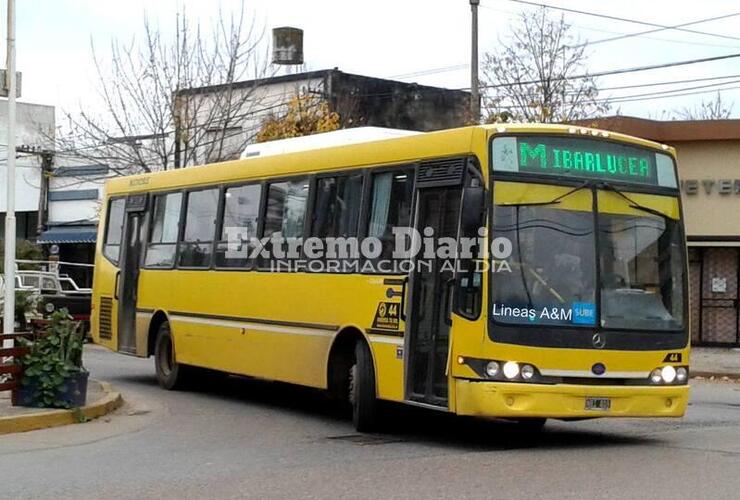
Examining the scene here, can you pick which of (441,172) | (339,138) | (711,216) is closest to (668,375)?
(441,172)

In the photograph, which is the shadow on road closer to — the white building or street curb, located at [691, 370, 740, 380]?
street curb, located at [691, 370, 740, 380]

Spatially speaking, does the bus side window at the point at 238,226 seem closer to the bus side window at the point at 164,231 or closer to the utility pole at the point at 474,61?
the bus side window at the point at 164,231

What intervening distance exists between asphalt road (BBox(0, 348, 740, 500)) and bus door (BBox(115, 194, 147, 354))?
284cm

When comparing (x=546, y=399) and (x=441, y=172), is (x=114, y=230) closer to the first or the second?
(x=441, y=172)

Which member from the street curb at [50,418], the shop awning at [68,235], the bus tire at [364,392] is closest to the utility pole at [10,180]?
the street curb at [50,418]

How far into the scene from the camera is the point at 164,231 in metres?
17.4

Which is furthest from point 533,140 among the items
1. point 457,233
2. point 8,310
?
point 8,310

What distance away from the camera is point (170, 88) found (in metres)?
32.0

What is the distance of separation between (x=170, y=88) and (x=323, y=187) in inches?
767

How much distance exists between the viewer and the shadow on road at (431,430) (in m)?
11.9

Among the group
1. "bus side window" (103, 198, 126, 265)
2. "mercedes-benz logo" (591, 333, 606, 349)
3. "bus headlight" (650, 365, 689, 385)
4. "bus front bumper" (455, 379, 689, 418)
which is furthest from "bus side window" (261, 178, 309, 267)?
"bus side window" (103, 198, 126, 265)

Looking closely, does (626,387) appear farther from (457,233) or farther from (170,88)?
(170,88)

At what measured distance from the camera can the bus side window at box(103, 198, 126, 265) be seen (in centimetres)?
1873

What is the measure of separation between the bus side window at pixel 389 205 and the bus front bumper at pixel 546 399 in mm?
2030
